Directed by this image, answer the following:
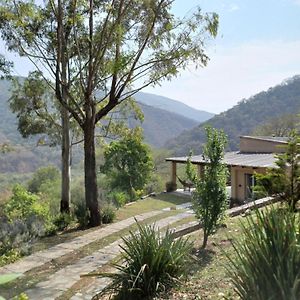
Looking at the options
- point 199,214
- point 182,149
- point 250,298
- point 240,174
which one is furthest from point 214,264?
point 182,149

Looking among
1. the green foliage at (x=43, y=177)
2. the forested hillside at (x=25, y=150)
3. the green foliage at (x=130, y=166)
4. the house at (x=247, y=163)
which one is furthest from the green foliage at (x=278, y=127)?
the green foliage at (x=43, y=177)

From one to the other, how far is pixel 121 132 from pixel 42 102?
3.26 metres

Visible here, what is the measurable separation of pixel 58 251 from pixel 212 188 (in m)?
3.41

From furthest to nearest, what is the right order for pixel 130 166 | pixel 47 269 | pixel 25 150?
pixel 25 150 → pixel 130 166 → pixel 47 269

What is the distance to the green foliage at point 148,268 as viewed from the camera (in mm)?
4672

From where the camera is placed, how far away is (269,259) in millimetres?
3014

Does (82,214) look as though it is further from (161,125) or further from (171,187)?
(161,125)

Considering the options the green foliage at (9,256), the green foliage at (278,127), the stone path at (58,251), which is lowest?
the stone path at (58,251)

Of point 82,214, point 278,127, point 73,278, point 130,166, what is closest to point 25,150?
point 130,166

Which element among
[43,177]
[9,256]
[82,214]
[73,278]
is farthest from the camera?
[43,177]

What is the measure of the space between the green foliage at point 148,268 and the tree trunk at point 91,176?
244 inches

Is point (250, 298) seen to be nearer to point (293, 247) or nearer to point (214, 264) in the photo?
point (293, 247)

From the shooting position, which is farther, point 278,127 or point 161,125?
point 161,125

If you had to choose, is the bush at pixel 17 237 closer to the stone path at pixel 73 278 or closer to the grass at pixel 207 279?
the stone path at pixel 73 278
